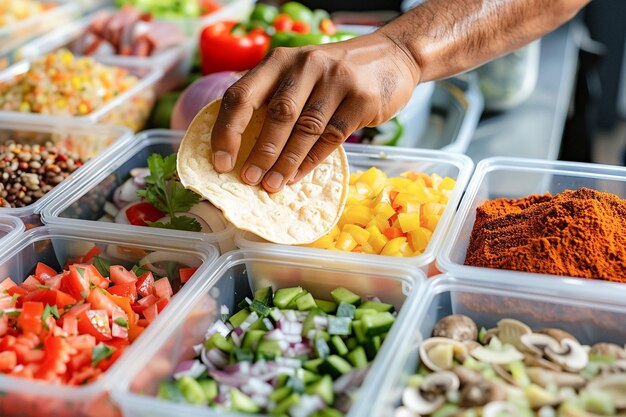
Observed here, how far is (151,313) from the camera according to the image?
1524 mm

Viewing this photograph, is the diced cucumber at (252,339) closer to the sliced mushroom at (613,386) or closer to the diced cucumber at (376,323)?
the diced cucumber at (376,323)

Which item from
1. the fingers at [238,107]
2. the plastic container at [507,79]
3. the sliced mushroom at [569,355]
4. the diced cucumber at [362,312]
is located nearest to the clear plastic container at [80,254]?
the fingers at [238,107]

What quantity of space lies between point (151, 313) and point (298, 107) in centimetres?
54

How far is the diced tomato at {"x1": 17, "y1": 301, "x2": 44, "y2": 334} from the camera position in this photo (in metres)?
Result: 1.42

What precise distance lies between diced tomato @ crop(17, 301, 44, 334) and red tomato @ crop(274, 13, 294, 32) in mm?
1629

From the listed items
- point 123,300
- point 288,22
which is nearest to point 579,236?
point 123,300

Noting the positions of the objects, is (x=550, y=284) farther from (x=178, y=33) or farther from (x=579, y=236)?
(x=178, y=33)

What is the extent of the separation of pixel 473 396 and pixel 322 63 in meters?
0.77

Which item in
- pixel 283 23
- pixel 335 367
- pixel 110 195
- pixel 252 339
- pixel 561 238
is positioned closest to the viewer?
pixel 335 367

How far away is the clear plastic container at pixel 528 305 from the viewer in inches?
56.4

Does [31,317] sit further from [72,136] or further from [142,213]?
[72,136]

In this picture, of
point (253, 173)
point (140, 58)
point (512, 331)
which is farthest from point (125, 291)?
point (140, 58)

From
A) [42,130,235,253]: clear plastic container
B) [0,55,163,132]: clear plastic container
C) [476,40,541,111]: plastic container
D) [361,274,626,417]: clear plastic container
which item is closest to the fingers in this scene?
[42,130,235,253]: clear plastic container

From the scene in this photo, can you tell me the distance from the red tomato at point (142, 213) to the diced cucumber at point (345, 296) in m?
0.56
